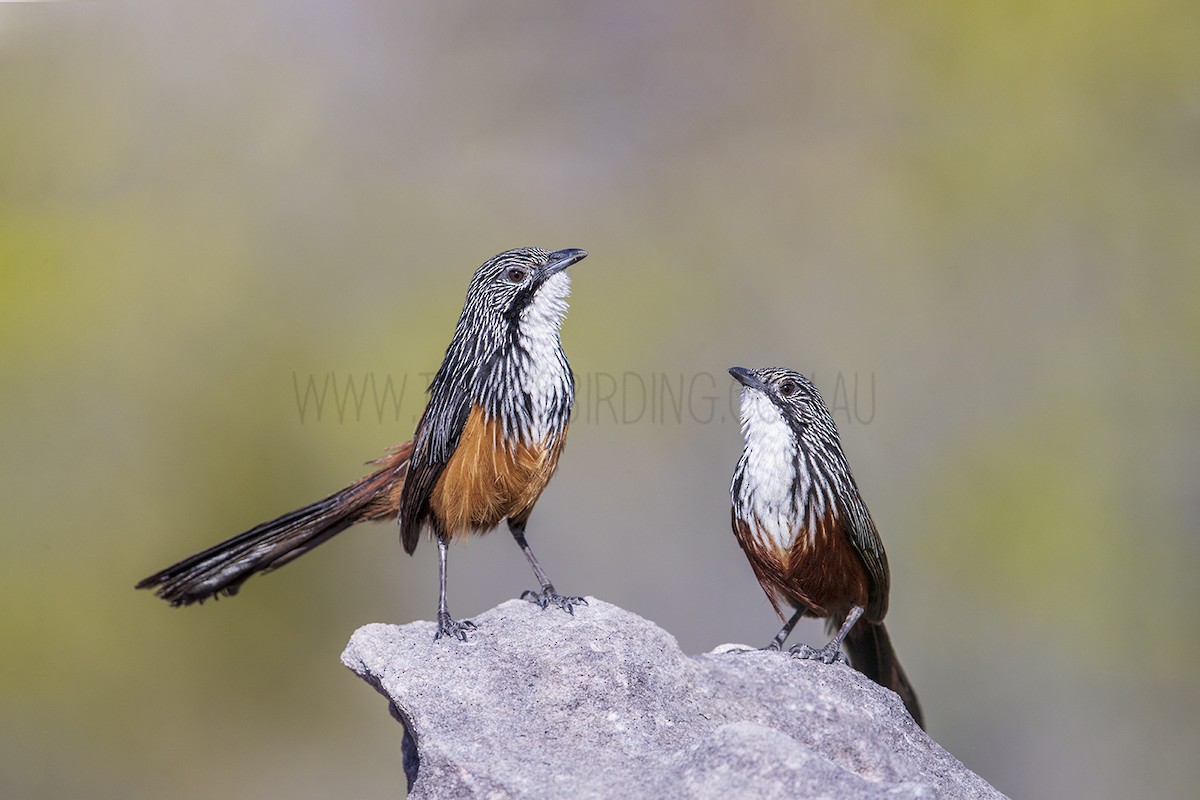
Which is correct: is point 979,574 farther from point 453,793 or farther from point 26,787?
point 26,787

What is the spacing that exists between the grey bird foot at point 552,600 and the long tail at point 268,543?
1.04 m

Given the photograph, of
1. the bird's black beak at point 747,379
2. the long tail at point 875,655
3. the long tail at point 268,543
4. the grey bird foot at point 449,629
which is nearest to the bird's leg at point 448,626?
the grey bird foot at point 449,629

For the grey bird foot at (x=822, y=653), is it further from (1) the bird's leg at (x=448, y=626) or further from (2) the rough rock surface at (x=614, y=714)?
(1) the bird's leg at (x=448, y=626)

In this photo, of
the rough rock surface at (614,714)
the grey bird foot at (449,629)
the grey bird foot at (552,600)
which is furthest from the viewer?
the grey bird foot at (552,600)

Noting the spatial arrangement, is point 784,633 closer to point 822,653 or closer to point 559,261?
point 822,653

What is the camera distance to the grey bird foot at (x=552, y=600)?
5.45 m

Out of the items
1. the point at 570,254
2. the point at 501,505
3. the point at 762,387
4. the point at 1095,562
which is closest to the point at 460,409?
the point at 501,505

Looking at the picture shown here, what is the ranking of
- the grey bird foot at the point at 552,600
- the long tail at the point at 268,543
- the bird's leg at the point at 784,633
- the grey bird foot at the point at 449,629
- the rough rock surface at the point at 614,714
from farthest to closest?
1. the long tail at the point at 268,543
2. the bird's leg at the point at 784,633
3. the grey bird foot at the point at 552,600
4. the grey bird foot at the point at 449,629
5. the rough rock surface at the point at 614,714

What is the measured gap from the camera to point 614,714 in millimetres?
4711

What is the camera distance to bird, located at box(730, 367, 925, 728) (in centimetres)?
566

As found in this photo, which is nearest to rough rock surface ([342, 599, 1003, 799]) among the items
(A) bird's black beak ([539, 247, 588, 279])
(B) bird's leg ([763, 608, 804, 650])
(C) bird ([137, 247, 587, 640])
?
(C) bird ([137, 247, 587, 640])

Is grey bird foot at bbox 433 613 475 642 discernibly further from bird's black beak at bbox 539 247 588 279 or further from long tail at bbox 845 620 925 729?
long tail at bbox 845 620 925 729


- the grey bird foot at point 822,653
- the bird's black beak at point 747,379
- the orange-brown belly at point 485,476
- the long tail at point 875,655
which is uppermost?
the bird's black beak at point 747,379

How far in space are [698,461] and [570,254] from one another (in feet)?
19.2
